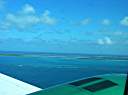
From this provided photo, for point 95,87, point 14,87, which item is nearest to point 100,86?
point 95,87

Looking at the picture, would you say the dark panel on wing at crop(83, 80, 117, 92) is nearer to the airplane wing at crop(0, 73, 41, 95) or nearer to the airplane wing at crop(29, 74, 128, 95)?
the airplane wing at crop(29, 74, 128, 95)

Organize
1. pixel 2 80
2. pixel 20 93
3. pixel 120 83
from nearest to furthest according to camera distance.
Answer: pixel 120 83 < pixel 20 93 < pixel 2 80

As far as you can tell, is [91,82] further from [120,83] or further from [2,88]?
[2,88]

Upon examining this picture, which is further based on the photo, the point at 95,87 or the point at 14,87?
the point at 14,87

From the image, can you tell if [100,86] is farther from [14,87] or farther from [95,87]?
[14,87]

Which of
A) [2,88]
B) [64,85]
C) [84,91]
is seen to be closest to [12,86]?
[2,88]

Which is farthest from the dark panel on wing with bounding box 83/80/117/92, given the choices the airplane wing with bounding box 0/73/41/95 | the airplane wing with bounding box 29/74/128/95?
the airplane wing with bounding box 0/73/41/95
